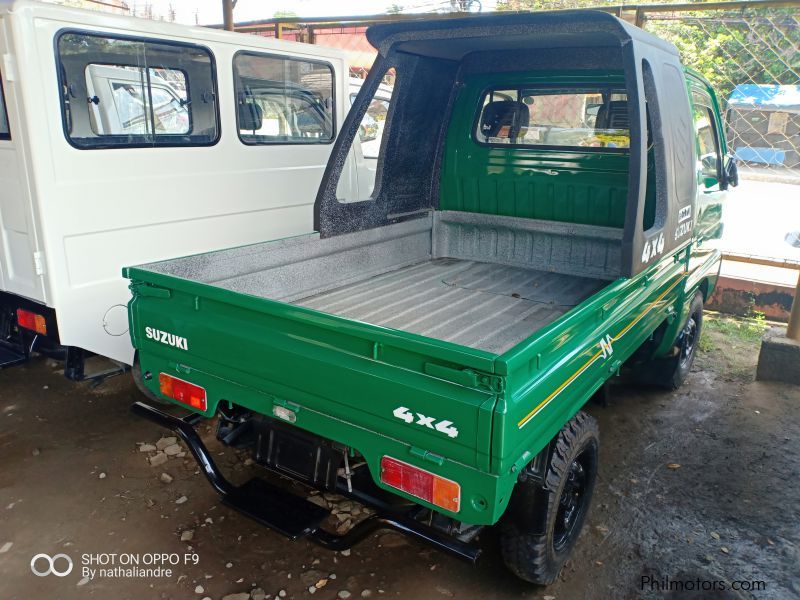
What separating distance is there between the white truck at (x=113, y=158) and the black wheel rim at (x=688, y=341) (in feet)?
9.80

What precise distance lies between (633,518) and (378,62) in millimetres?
2651

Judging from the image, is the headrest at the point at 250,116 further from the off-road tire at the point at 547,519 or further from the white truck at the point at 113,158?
the off-road tire at the point at 547,519

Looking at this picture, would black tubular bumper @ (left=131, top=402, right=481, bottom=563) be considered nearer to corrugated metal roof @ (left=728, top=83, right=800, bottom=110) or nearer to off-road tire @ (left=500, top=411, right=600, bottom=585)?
off-road tire @ (left=500, top=411, right=600, bottom=585)

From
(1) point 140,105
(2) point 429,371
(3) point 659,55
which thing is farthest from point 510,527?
(1) point 140,105

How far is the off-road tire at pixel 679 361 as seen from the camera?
445 cm

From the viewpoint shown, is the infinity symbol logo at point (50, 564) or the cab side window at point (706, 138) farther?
the cab side window at point (706, 138)

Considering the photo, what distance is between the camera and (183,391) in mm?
2680

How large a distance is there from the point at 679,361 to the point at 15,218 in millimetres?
4187

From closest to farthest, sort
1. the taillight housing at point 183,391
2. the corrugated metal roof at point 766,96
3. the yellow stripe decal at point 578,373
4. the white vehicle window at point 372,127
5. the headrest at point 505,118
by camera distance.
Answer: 1. the yellow stripe decal at point 578,373
2. the taillight housing at point 183,391
3. the headrest at point 505,118
4. the white vehicle window at point 372,127
5. the corrugated metal roof at point 766,96

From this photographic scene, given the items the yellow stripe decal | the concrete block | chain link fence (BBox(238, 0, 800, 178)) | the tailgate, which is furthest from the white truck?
the concrete block

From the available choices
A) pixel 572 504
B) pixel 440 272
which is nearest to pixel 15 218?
pixel 440 272

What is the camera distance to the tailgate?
193 centimetres

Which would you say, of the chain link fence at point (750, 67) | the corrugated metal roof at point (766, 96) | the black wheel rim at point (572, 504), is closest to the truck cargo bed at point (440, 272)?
Result: the black wheel rim at point (572, 504)

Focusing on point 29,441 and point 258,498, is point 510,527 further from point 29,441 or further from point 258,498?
point 29,441
